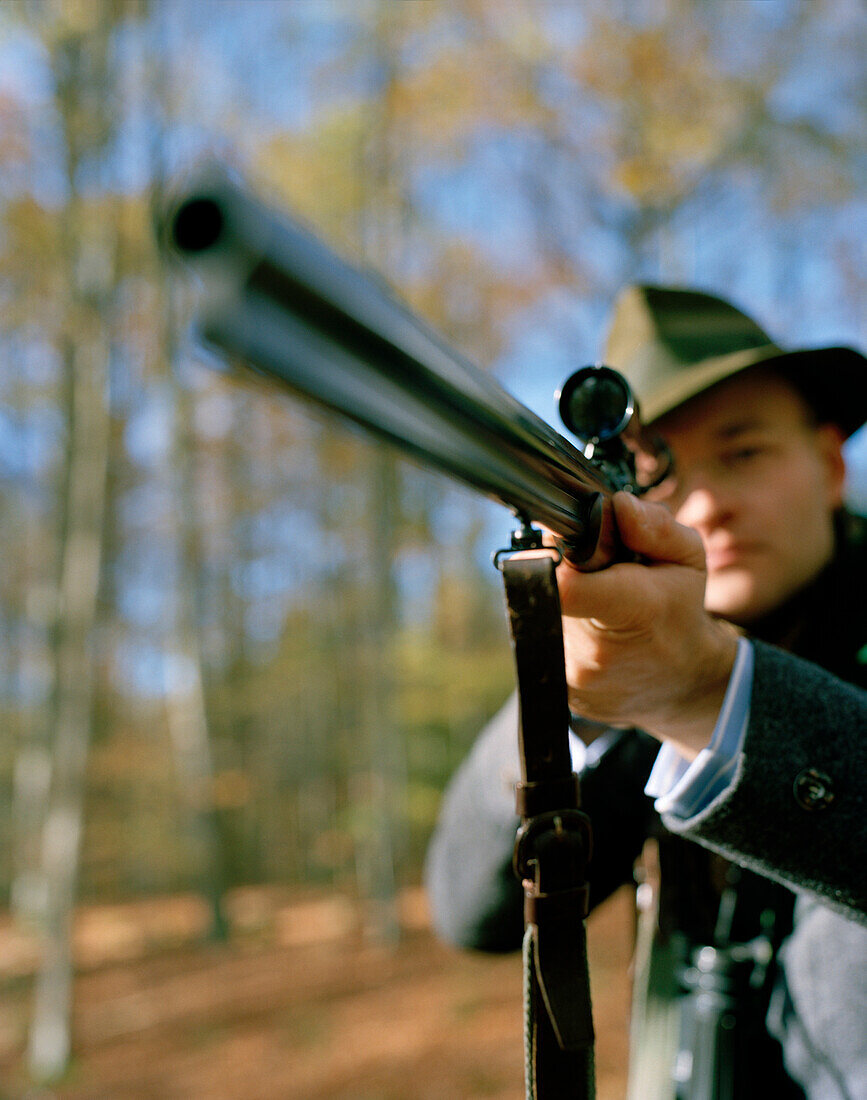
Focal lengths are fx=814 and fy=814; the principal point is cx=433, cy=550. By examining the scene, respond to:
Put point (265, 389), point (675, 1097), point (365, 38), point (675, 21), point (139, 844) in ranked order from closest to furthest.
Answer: point (265, 389), point (675, 1097), point (675, 21), point (365, 38), point (139, 844)

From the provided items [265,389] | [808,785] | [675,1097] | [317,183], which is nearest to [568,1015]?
[808,785]

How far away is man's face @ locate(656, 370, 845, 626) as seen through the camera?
219 centimetres

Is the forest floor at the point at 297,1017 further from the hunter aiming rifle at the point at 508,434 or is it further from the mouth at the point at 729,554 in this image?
the hunter aiming rifle at the point at 508,434

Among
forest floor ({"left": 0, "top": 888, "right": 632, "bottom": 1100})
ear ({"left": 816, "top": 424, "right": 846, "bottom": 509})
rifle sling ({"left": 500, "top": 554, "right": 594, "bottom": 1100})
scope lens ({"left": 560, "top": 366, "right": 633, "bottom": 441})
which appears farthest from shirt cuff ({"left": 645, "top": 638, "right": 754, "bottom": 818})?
forest floor ({"left": 0, "top": 888, "right": 632, "bottom": 1100})

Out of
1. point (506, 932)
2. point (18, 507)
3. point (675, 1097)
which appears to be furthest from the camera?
point (18, 507)

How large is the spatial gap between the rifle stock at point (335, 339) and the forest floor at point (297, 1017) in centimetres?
713

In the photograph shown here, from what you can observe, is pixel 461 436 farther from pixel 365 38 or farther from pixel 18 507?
pixel 18 507

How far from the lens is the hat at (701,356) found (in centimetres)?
231

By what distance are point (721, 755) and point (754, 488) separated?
1006 mm

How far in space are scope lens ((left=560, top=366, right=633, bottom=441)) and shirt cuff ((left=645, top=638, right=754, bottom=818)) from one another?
1.53ft

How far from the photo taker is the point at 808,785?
141cm

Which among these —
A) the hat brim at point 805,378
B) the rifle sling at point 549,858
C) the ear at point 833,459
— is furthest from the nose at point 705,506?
the rifle sling at point 549,858

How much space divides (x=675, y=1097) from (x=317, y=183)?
13378 millimetres

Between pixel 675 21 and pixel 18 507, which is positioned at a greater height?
pixel 675 21
